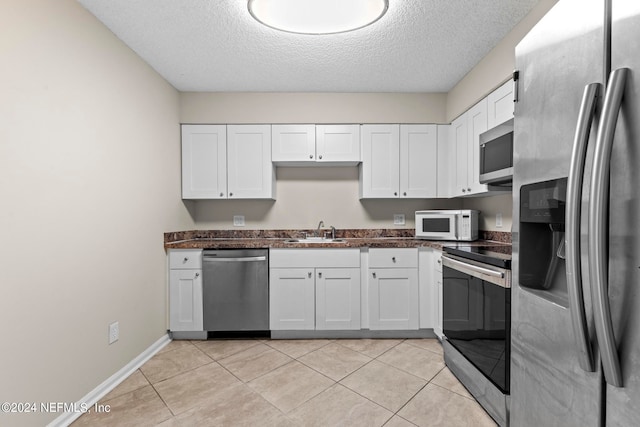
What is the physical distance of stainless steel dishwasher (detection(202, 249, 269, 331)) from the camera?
2768mm

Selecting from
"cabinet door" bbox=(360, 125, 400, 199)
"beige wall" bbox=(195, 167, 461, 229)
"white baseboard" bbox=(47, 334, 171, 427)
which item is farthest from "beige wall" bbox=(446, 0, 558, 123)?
"white baseboard" bbox=(47, 334, 171, 427)

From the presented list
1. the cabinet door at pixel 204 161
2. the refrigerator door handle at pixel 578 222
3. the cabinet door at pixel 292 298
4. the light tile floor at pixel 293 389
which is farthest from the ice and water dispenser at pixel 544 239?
the cabinet door at pixel 204 161

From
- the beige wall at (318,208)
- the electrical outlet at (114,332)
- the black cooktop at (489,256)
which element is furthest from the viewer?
the beige wall at (318,208)

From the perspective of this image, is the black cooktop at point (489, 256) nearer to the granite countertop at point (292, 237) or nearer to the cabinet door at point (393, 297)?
the granite countertop at point (292, 237)

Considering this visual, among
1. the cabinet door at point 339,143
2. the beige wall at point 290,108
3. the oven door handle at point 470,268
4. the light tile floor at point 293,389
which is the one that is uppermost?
the beige wall at point 290,108

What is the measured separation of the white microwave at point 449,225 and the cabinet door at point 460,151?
0.22 meters

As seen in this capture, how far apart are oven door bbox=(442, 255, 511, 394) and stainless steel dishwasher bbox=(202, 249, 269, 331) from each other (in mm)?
1582

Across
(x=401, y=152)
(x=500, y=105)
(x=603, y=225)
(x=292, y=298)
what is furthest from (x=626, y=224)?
(x=401, y=152)

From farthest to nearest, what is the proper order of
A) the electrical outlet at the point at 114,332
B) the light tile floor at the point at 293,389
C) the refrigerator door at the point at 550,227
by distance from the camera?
the electrical outlet at the point at 114,332 → the light tile floor at the point at 293,389 → the refrigerator door at the point at 550,227

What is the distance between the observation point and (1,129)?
1.35m

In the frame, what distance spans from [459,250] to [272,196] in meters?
1.90

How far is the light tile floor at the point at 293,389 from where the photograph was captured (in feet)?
5.59

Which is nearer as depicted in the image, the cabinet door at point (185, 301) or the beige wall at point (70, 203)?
the beige wall at point (70, 203)

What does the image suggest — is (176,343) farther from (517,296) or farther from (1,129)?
(517,296)
